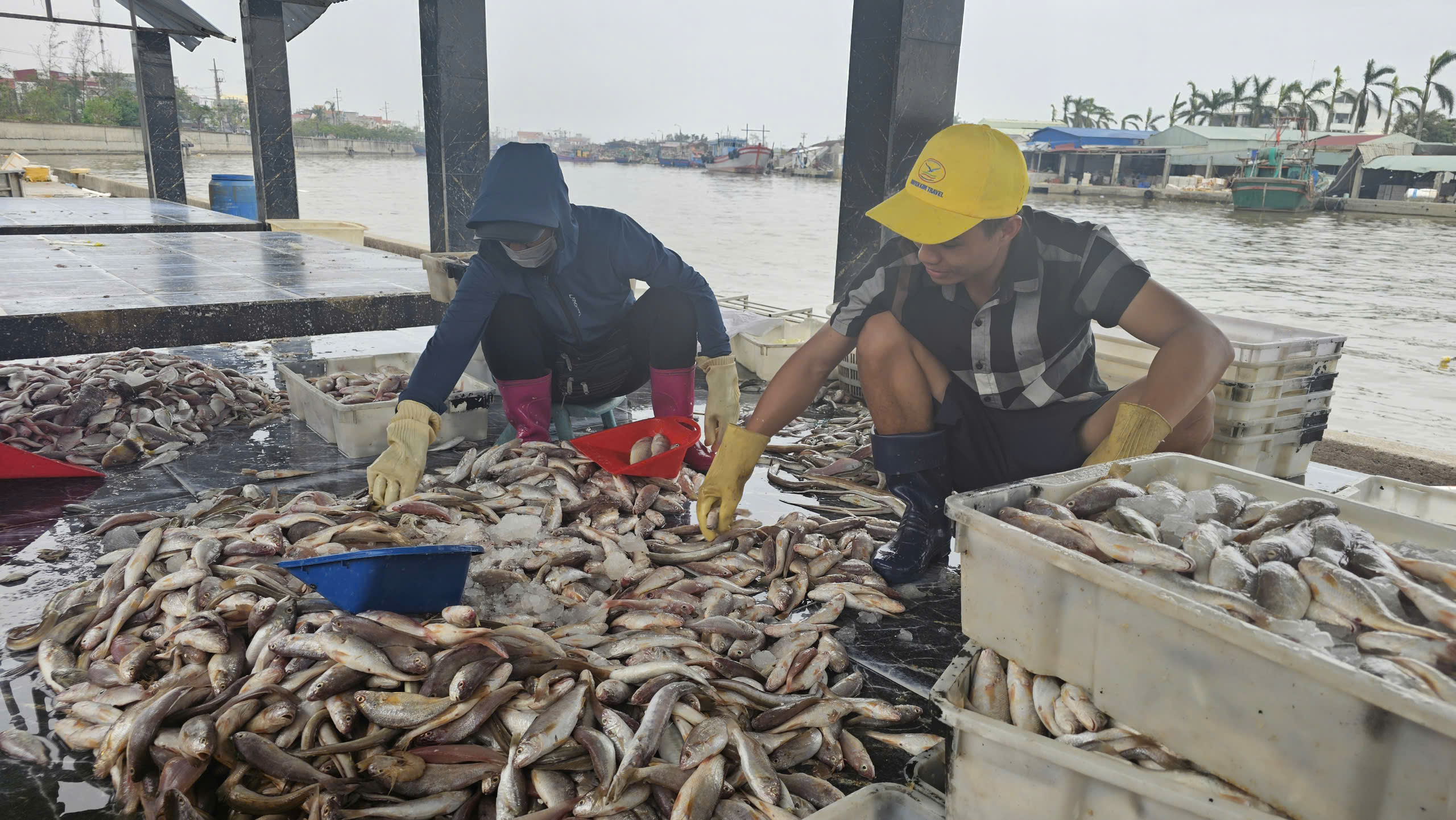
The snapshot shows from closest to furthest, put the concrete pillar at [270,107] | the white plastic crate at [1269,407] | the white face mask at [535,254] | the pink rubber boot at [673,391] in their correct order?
1. the white plastic crate at [1269,407]
2. the white face mask at [535,254]
3. the pink rubber boot at [673,391]
4. the concrete pillar at [270,107]

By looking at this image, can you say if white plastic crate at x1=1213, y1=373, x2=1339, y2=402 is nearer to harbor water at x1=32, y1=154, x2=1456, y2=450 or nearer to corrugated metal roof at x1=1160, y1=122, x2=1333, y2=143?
harbor water at x1=32, y1=154, x2=1456, y2=450

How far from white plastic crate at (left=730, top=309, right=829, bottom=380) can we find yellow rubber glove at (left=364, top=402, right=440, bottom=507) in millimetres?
2421

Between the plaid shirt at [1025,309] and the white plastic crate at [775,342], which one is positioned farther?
the white plastic crate at [775,342]

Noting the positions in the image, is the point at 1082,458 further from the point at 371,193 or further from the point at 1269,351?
the point at 371,193

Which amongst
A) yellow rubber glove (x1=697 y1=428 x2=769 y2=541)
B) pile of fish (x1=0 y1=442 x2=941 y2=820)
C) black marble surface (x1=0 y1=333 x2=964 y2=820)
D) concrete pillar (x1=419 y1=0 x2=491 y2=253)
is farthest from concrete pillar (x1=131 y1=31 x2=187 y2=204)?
yellow rubber glove (x1=697 y1=428 x2=769 y2=541)

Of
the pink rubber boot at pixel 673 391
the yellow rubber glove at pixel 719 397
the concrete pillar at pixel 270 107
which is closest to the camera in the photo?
the yellow rubber glove at pixel 719 397

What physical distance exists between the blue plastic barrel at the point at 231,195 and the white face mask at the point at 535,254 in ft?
44.7

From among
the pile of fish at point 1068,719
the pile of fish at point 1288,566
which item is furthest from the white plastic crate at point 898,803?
the pile of fish at point 1288,566

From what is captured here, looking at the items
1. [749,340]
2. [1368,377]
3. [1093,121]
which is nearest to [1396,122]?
[1093,121]

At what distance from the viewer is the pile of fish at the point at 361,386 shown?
4.21m

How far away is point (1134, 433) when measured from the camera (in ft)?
8.41

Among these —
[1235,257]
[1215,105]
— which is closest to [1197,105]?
[1215,105]

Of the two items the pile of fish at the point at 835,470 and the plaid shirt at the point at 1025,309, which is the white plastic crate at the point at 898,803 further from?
the pile of fish at the point at 835,470

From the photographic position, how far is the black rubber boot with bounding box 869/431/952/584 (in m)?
2.90
